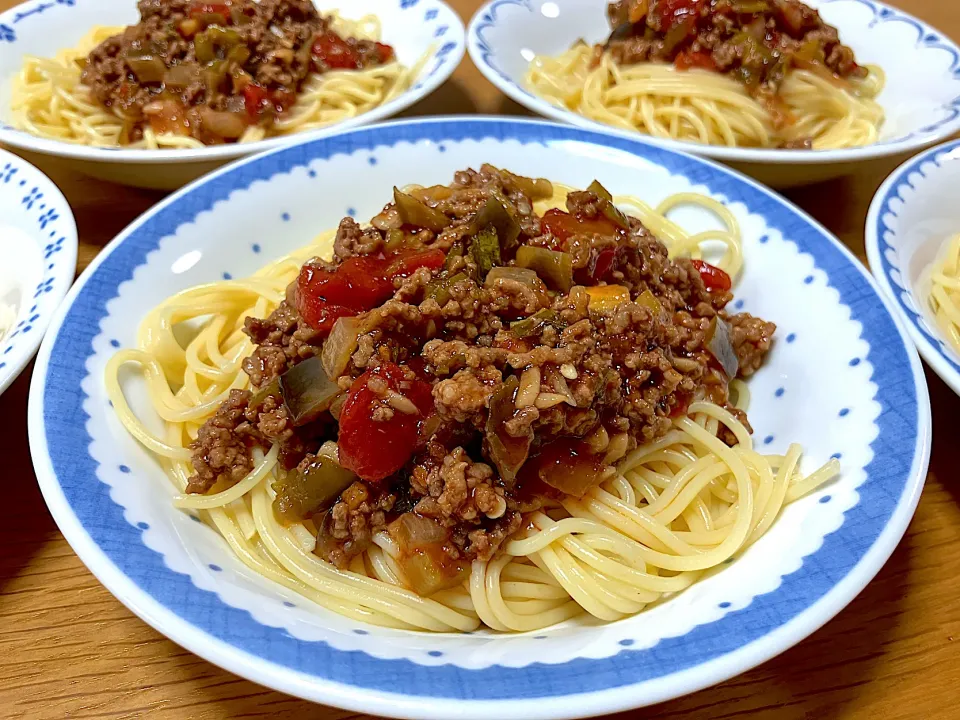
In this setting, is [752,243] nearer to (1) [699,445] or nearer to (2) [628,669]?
(1) [699,445]

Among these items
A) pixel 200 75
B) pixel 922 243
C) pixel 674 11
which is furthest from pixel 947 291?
pixel 200 75

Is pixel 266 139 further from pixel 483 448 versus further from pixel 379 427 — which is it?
pixel 483 448

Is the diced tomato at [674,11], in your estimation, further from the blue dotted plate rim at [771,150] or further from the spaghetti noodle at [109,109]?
the spaghetti noodle at [109,109]

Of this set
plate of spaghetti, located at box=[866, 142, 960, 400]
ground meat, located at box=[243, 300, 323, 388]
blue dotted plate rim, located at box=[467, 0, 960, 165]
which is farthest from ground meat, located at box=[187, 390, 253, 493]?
plate of spaghetti, located at box=[866, 142, 960, 400]

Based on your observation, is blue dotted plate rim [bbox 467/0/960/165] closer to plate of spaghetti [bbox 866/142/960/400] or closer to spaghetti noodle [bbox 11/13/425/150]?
plate of spaghetti [bbox 866/142/960/400]

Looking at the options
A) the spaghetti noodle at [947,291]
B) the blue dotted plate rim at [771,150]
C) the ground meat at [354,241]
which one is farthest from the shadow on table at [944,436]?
the ground meat at [354,241]

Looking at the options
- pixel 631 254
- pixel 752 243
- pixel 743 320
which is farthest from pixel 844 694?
pixel 752 243
